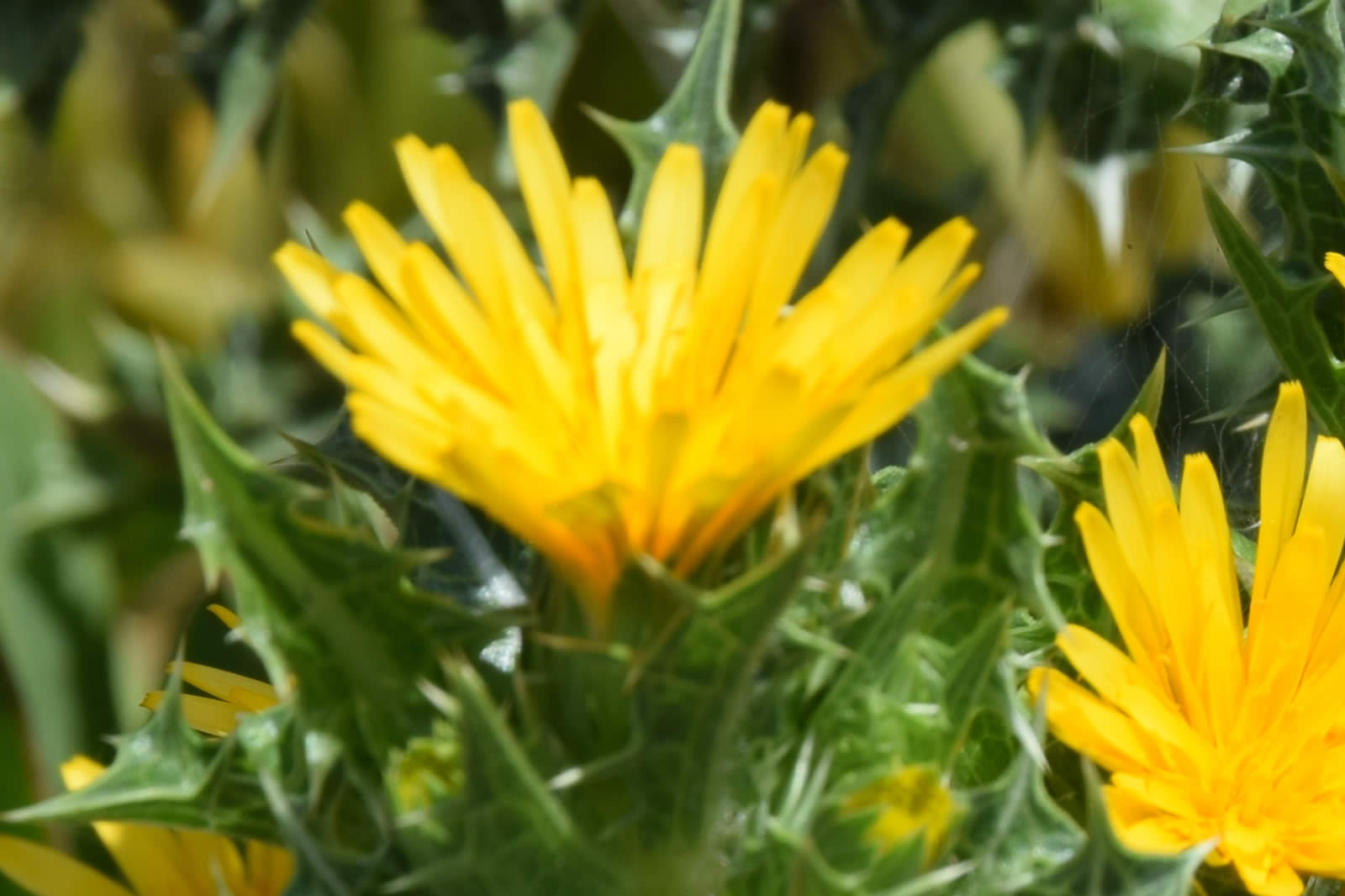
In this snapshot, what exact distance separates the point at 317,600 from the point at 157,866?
209mm

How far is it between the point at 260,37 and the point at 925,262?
1067 millimetres

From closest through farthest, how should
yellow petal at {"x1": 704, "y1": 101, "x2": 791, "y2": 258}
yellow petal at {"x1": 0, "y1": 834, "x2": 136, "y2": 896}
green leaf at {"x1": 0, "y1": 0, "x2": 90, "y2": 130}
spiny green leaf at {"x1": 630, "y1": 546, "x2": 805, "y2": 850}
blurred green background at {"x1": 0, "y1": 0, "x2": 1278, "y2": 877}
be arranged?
spiny green leaf at {"x1": 630, "y1": 546, "x2": 805, "y2": 850}, yellow petal at {"x1": 704, "y1": 101, "x2": 791, "y2": 258}, yellow petal at {"x1": 0, "y1": 834, "x2": 136, "y2": 896}, blurred green background at {"x1": 0, "y1": 0, "x2": 1278, "y2": 877}, green leaf at {"x1": 0, "y1": 0, "x2": 90, "y2": 130}

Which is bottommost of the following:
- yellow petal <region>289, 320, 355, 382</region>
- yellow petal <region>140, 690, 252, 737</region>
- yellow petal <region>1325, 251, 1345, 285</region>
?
yellow petal <region>140, 690, 252, 737</region>

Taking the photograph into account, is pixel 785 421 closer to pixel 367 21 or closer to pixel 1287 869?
pixel 1287 869

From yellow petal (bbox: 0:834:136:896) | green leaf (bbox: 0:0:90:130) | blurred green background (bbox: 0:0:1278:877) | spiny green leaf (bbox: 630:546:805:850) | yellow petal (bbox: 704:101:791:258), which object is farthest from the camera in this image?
green leaf (bbox: 0:0:90:130)

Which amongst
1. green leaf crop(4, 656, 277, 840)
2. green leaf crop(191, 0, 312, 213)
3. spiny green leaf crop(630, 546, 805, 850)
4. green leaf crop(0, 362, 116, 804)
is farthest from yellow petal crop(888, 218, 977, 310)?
green leaf crop(0, 362, 116, 804)

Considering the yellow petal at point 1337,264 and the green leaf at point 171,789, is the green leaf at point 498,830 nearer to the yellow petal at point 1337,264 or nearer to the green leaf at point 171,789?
the green leaf at point 171,789

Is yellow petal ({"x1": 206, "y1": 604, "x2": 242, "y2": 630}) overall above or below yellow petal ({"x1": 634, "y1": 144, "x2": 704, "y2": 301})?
below

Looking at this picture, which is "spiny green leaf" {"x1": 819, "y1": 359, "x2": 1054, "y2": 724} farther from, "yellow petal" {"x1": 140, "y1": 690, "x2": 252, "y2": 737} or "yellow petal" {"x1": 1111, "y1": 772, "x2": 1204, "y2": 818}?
"yellow petal" {"x1": 140, "y1": 690, "x2": 252, "y2": 737}

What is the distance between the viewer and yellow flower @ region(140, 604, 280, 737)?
1.71 feet

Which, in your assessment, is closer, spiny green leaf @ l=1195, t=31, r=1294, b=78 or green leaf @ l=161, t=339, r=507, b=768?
green leaf @ l=161, t=339, r=507, b=768

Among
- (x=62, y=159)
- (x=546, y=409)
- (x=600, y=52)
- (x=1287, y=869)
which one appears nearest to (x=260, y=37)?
(x=600, y=52)

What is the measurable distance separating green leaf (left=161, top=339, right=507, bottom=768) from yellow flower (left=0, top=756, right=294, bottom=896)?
0.15 m

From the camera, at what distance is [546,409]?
40cm
